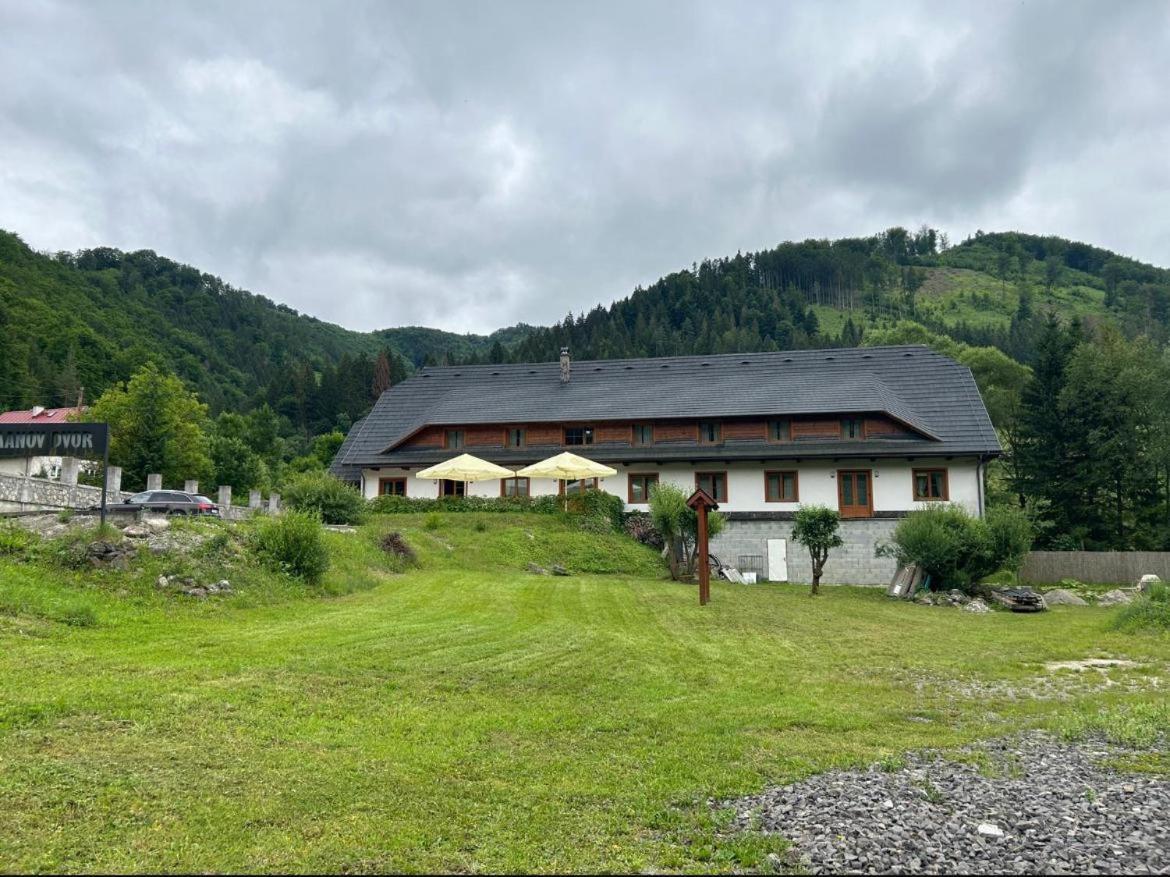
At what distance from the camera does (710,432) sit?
37.8m

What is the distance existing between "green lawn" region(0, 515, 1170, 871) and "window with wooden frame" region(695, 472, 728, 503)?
18.8m

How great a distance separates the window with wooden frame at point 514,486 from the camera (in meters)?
37.5

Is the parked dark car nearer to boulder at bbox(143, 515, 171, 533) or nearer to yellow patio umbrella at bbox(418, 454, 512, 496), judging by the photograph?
yellow patio umbrella at bbox(418, 454, 512, 496)

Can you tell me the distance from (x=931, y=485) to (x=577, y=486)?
15.5 meters

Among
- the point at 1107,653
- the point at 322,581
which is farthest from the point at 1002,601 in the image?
the point at 322,581

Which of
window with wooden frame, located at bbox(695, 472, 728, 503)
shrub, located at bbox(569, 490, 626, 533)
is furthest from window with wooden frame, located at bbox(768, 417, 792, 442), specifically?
shrub, located at bbox(569, 490, 626, 533)

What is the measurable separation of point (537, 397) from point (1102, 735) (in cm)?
3572

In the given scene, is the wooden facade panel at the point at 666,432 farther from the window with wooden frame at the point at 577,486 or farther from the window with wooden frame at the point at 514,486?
the window with wooden frame at the point at 577,486

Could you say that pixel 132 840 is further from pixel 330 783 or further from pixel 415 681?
pixel 415 681

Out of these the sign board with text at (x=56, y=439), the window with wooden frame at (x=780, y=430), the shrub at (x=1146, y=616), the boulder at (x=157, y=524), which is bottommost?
the shrub at (x=1146, y=616)

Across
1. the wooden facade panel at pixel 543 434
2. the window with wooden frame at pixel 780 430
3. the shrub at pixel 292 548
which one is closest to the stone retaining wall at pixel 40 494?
the shrub at pixel 292 548

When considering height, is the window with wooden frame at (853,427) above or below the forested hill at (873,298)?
below

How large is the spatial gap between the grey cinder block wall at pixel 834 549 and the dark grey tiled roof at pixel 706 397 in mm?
3736

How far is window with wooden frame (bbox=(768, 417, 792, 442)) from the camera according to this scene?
36.9 m
